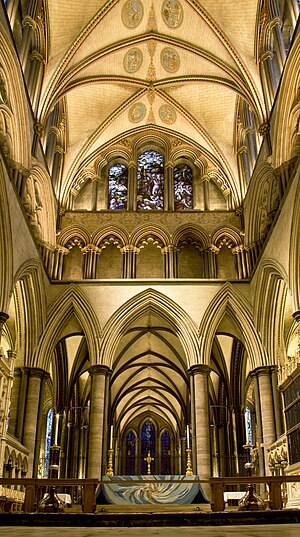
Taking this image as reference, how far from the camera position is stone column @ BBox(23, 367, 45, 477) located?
53.0 feet

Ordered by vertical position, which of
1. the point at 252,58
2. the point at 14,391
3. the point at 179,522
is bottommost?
the point at 179,522

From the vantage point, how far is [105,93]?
21141mm

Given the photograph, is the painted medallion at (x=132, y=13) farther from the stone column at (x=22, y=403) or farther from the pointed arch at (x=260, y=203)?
the stone column at (x=22, y=403)

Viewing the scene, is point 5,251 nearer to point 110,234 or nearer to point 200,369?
point 110,234

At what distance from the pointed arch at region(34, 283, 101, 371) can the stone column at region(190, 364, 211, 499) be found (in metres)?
3.28

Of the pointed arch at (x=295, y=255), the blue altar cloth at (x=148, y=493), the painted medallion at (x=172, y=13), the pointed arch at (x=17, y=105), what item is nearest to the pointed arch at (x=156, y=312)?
the pointed arch at (x=295, y=255)

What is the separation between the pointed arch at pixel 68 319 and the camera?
17.4 metres

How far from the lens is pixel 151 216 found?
20.1m

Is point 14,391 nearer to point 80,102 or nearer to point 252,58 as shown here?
point 80,102

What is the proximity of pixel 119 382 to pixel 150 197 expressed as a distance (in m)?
10.8

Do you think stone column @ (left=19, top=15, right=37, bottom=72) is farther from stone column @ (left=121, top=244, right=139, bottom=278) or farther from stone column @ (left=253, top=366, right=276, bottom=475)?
stone column @ (left=253, top=366, right=276, bottom=475)

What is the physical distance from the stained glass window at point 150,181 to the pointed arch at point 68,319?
4720mm

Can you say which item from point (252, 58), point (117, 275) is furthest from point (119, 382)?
point (252, 58)

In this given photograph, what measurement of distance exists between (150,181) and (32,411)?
32.6 feet
